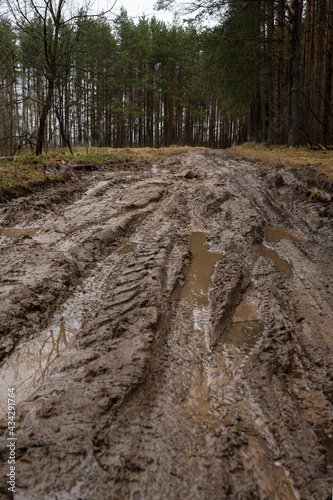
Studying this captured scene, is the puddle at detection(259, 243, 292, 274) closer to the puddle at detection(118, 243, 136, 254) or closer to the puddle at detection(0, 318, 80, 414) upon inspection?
the puddle at detection(118, 243, 136, 254)

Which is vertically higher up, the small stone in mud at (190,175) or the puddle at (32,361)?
the small stone in mud at (190,175)

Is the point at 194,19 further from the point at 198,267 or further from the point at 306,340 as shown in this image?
the point at 306,340

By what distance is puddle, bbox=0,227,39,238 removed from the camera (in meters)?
4.65

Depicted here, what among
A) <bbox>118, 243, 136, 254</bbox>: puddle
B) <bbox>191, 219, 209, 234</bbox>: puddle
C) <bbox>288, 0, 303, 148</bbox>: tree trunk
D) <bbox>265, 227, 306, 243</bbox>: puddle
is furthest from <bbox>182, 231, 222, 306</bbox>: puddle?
<bbox>288, 0, 303, 148</bbox>: tree trunk

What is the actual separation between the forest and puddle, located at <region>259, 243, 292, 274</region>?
26.4 feet

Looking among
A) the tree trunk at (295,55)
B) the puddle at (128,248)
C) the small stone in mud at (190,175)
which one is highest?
the tree trunk at (295,55)

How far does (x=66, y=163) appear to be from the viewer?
9891 mm

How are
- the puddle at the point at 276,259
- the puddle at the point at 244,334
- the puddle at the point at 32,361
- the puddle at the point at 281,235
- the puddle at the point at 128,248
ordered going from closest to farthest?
the puddle at the point at 32,361
the puddle at the point at 244,334
the puddle at the point at 276,259
the puddle at the point at 128,248
the puddle at the point at 281,235

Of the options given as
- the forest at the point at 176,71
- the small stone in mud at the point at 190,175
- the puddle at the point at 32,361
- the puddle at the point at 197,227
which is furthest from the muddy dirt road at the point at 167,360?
the forest at the point at 176,71

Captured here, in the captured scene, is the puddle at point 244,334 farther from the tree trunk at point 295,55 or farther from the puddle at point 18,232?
the tree trunk at point 295,55

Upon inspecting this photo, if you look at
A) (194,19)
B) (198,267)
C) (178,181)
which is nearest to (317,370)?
(198,267)

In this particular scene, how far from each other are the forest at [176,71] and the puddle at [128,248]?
22.7 ft

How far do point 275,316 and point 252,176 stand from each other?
23.4 feet

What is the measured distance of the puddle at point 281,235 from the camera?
482 centimetres
